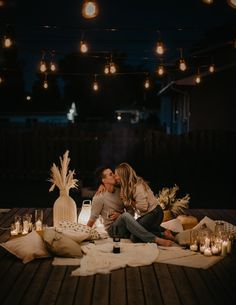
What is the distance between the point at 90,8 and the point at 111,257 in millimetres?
2903

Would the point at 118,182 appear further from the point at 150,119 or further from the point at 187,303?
the point at 150,119

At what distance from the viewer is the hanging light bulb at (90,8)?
5.23m

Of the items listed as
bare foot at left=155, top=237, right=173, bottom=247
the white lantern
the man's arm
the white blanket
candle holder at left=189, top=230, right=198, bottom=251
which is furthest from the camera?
the white lantern

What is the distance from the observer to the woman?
6590 mm

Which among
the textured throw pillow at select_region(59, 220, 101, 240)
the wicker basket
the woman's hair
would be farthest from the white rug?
the wicker basket

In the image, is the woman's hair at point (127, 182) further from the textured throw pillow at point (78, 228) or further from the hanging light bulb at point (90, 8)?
the hanging light bulb at point (90, 8)

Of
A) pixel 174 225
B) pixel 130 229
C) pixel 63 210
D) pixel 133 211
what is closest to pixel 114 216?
pixel 133 211

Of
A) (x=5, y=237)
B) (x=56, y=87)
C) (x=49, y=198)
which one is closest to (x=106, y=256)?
(x=5, y=237)

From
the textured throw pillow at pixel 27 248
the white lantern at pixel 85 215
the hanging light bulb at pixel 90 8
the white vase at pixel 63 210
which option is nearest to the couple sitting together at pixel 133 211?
the white vase at pixel 63 210

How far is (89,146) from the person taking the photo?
14656 millimetres

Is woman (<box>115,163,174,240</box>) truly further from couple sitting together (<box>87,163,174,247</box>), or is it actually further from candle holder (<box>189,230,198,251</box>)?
candle holder (<box>189,230,198,251</box>)

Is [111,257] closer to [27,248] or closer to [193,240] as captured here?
[27,248]

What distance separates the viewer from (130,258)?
5695 mm

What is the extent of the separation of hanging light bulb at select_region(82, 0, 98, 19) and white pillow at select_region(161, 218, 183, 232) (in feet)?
11.4
